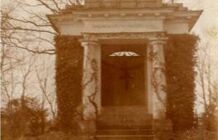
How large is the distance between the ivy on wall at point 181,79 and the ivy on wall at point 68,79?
12.1ft

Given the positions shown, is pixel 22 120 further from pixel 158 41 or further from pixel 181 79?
pixel 181 79

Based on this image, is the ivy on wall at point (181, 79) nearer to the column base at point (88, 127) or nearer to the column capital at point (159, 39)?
the column capital at point (159, 39)

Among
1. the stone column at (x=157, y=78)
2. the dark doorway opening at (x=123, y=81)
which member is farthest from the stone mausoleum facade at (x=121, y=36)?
the dark doorway opening at (x=123, y=81)

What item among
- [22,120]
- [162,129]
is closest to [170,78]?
[162,129]

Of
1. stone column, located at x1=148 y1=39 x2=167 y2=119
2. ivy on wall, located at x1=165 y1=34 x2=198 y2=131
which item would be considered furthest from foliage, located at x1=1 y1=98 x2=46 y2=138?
ivy on wall, located at x1=165 y1=34 x2=198 y2=131

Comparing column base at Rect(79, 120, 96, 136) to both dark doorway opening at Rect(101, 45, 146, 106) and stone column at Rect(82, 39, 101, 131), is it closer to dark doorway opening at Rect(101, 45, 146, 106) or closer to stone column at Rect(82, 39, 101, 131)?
stone column at Rect(82, 39, 101, 131)

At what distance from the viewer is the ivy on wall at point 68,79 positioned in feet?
64.2

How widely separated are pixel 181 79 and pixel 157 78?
1.43m

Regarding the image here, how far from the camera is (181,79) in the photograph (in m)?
19.6

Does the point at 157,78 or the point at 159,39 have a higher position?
the point at 159,39

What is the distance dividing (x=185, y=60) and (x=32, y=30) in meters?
13.7

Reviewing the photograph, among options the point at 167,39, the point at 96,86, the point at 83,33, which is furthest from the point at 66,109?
the point at 167,39

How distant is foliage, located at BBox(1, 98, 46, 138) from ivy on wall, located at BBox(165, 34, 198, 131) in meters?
5.18

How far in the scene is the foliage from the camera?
17.4m
